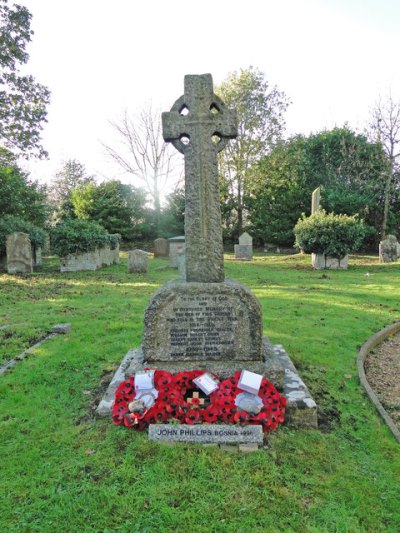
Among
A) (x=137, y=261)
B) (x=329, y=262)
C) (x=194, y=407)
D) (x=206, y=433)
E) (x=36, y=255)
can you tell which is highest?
(x=36, y=255)

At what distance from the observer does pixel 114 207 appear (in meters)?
32.6

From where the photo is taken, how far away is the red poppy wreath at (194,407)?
150 inches

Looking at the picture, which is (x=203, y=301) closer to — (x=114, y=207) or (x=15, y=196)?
(x=15, y=196)

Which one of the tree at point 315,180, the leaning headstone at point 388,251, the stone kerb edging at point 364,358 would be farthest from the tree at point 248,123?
the stone kerb edging at point 364,358

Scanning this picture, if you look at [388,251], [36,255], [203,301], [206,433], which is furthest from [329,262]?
[206,433]

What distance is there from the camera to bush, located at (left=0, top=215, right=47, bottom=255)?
664 inches

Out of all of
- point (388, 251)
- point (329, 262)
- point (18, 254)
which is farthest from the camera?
point (388, 251)

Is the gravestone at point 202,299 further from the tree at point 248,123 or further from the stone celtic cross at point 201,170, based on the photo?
the tree at point 248,123

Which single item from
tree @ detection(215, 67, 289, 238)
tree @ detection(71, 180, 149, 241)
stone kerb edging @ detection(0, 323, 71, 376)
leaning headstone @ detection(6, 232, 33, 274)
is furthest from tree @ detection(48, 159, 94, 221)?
stone kerb edging @ detection(0, 323, 71, 376)

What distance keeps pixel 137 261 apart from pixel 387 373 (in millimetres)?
12288

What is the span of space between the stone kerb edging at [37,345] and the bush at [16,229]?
1123 centimetres

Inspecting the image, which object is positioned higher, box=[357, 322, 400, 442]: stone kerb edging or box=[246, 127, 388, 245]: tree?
box=[246, 127, 388, 245]: tree

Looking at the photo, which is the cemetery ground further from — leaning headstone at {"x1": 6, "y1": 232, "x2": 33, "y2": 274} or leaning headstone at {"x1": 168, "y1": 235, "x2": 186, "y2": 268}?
leaning headstone at {"x1": 168, "y1": 235, "x2": 186, "y2": 268}

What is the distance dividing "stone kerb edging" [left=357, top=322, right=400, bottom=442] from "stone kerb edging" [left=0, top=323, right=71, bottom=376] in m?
4.93
